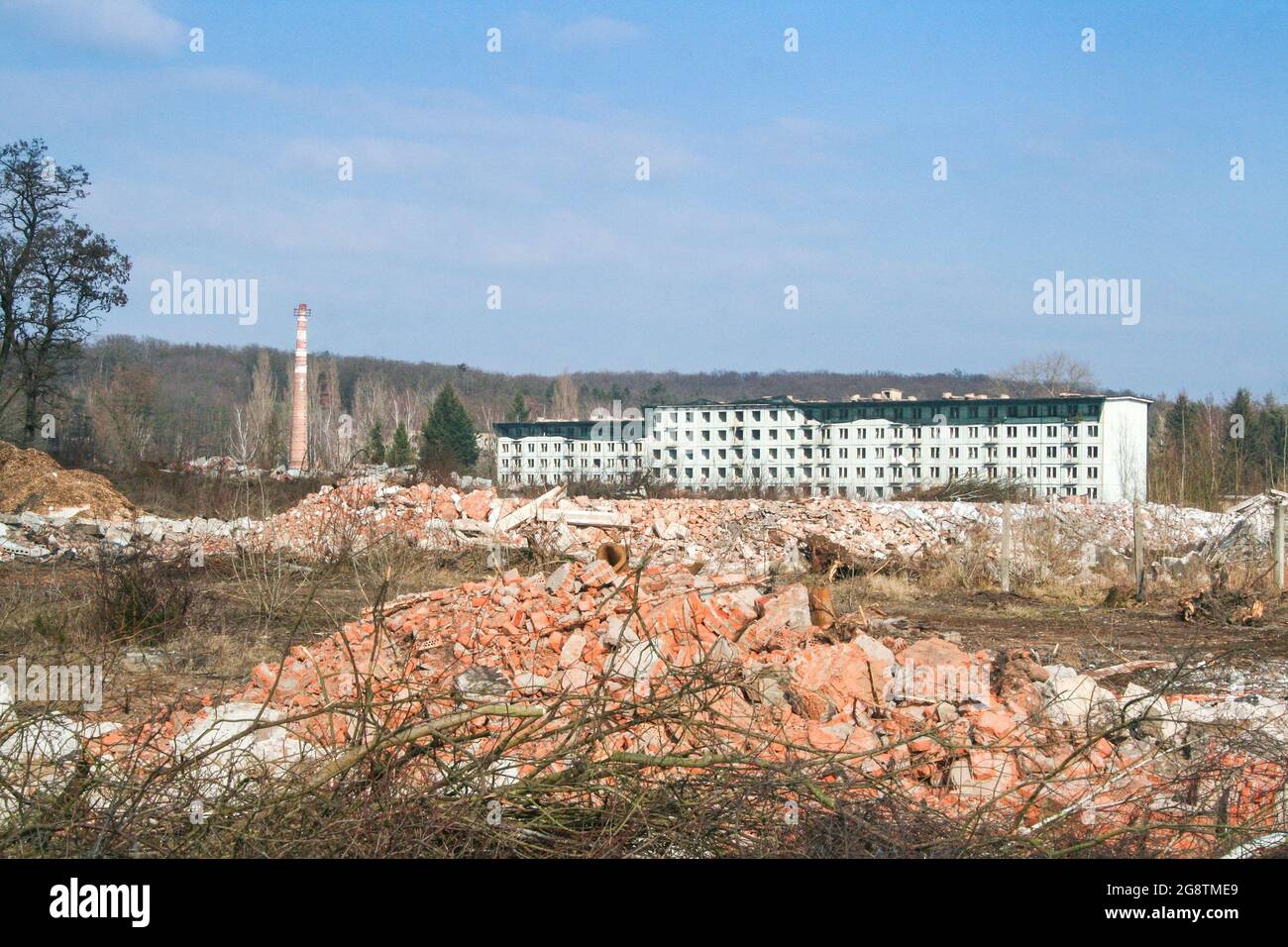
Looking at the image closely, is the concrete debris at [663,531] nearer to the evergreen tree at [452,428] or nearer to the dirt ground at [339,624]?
the dirt ground at [339,624]

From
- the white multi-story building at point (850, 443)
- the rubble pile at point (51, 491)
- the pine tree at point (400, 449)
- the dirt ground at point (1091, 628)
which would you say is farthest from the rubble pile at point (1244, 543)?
the pine tree at point (400, 449)

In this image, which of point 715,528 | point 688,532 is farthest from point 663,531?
point 715,528

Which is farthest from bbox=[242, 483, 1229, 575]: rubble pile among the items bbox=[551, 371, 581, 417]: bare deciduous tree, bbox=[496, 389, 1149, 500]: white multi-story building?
bbox=[551, 371, 581, 417]: bare deciduous tree

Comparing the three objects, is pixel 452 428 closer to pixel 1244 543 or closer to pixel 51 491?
pixel 51 491

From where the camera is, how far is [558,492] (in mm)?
19500

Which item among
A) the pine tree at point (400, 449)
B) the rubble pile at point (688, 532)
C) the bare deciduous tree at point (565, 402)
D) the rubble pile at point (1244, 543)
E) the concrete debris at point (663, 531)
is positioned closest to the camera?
the rubble pile at point (1244, 543)

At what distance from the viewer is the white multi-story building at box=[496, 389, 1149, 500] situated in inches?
1672

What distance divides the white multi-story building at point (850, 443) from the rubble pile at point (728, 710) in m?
32.5

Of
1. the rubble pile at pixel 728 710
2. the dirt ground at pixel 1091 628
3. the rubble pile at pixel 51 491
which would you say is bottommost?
the dirt ground at pixel 1091 628

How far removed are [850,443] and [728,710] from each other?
40730 mm

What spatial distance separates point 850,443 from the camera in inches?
1774

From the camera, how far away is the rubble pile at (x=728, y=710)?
3688 mm

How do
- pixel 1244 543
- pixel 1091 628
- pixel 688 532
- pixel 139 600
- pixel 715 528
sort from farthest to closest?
pixel 715 528 → pixel 688 532 → pixel 1244 543 → pixel 1091 628 → pixel 139 600
